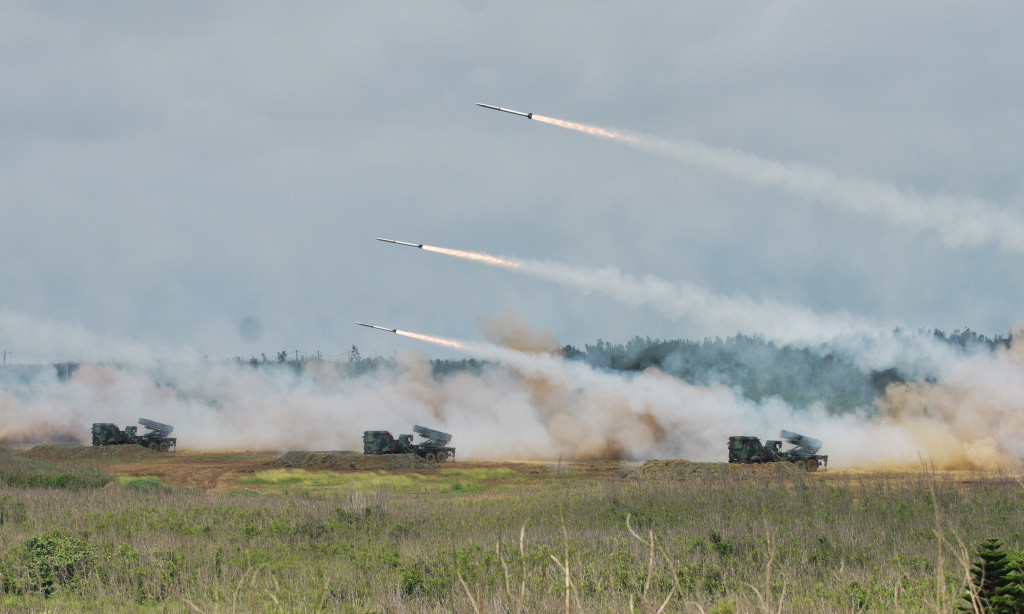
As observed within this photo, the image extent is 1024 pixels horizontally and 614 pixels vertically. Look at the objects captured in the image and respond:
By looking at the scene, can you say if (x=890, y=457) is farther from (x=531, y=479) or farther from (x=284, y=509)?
(x=284, y=509)

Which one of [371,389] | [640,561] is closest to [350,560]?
[640,561]

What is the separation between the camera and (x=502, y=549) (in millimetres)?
12797

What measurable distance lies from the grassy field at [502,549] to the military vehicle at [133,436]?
4407 cm

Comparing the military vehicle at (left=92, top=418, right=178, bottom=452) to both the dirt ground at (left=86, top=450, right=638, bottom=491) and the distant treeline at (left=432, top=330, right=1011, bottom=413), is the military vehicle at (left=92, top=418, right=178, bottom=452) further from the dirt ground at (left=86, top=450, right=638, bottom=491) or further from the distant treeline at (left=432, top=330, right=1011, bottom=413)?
the distant treeline at (left=432, top=330, right=1011, bottom=413)

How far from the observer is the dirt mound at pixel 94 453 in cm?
5972

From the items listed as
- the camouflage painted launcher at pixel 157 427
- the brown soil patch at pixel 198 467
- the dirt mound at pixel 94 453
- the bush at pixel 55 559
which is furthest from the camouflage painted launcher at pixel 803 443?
the camouflage painted launcher at pixel 157 427

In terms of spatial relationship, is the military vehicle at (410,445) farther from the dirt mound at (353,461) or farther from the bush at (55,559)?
the bush at (55,559)

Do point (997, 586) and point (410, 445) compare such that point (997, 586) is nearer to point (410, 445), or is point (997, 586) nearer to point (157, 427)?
point (410, 445)

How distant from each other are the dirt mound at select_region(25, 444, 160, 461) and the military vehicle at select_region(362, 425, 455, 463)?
1787 cm

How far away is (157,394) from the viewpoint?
8800 cm

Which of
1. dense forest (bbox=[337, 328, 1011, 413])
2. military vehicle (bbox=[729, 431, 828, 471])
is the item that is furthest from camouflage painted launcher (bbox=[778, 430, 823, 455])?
dense forest (bbox=[337, 328, 1011, 413])

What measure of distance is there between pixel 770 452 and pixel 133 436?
157ft

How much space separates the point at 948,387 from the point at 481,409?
114 ft

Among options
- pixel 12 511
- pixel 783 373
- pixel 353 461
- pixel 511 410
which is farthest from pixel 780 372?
pixel 12 511
